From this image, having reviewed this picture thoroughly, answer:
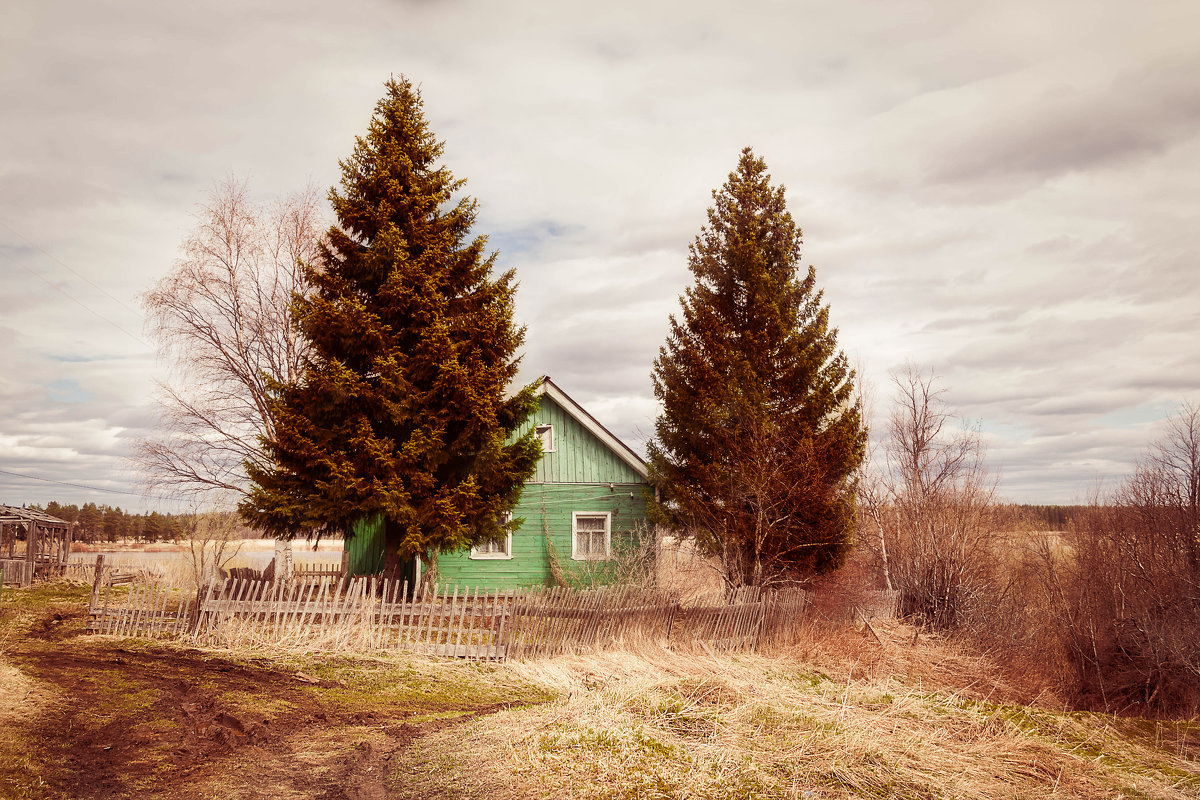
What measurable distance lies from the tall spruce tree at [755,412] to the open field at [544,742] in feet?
25.8

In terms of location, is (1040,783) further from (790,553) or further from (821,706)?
(790,553)

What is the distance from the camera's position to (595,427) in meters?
22.4

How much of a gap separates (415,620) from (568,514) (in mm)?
9727

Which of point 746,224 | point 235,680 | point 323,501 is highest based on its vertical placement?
point 746,224

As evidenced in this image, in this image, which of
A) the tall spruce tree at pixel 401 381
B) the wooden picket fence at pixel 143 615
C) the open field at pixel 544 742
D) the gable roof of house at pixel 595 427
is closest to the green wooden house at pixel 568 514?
the gable roof of house at pixel 595 427

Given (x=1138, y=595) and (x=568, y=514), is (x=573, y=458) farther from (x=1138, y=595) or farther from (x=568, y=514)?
(x=1138, y=595)

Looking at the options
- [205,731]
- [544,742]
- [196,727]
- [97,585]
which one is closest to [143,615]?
[97,585]

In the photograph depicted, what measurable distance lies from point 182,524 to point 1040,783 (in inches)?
1063

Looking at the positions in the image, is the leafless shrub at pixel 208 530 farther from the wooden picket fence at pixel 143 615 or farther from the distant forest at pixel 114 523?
the distant forest at pixel 114 523

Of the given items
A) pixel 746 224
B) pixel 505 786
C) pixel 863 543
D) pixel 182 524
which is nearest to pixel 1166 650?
pixel 863 543

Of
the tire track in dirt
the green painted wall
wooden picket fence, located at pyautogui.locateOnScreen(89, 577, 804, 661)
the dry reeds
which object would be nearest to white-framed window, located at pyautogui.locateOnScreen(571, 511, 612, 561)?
the green painted wall

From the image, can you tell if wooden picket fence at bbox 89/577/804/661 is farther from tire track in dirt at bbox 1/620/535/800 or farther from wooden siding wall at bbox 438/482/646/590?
wooden siding wall at bbox 438/482/646/590

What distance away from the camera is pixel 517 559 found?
21797 mm

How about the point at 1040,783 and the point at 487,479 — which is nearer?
the point at 1040,783
